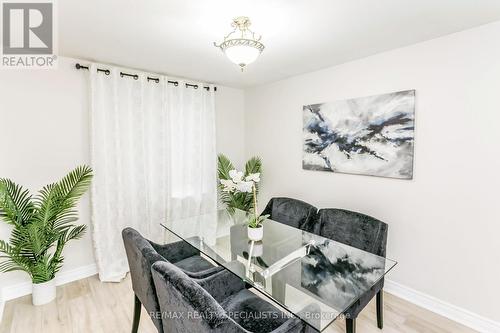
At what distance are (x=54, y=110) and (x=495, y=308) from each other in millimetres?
4401

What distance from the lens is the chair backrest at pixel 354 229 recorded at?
2045 mm

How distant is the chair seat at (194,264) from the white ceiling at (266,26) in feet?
6.46

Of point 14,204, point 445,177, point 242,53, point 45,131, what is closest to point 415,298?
point 445,177

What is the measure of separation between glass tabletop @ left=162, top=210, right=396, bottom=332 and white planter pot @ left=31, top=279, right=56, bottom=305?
1289 mm

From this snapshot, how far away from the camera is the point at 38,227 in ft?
7.43

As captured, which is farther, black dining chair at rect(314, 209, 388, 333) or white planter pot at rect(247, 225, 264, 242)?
white planter pot at rect(247, 225, 264, 242)

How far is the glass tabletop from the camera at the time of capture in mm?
1414

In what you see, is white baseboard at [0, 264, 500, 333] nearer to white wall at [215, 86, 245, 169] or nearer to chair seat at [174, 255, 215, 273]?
chair seat at [174, 255, 215, 273]

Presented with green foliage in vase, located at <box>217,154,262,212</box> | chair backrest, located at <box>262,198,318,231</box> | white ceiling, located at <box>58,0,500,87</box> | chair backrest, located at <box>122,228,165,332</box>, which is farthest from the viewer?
green foliage in vase, located at <box>217,154,262,212</box>

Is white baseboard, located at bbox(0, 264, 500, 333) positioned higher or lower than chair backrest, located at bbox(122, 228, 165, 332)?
lower

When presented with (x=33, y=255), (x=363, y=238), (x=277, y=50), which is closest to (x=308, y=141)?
(x=277, y=50)

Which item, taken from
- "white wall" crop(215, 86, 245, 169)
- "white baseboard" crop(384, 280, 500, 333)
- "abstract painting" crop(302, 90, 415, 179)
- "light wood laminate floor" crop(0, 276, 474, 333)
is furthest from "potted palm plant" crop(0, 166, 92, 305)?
"white baseboard" crop(384, 280, 500, 333)

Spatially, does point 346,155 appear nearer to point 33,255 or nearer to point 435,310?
point 435,310

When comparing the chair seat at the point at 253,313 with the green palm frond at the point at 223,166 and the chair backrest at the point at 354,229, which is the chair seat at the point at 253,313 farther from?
the green palm frond at the point at 223,166
